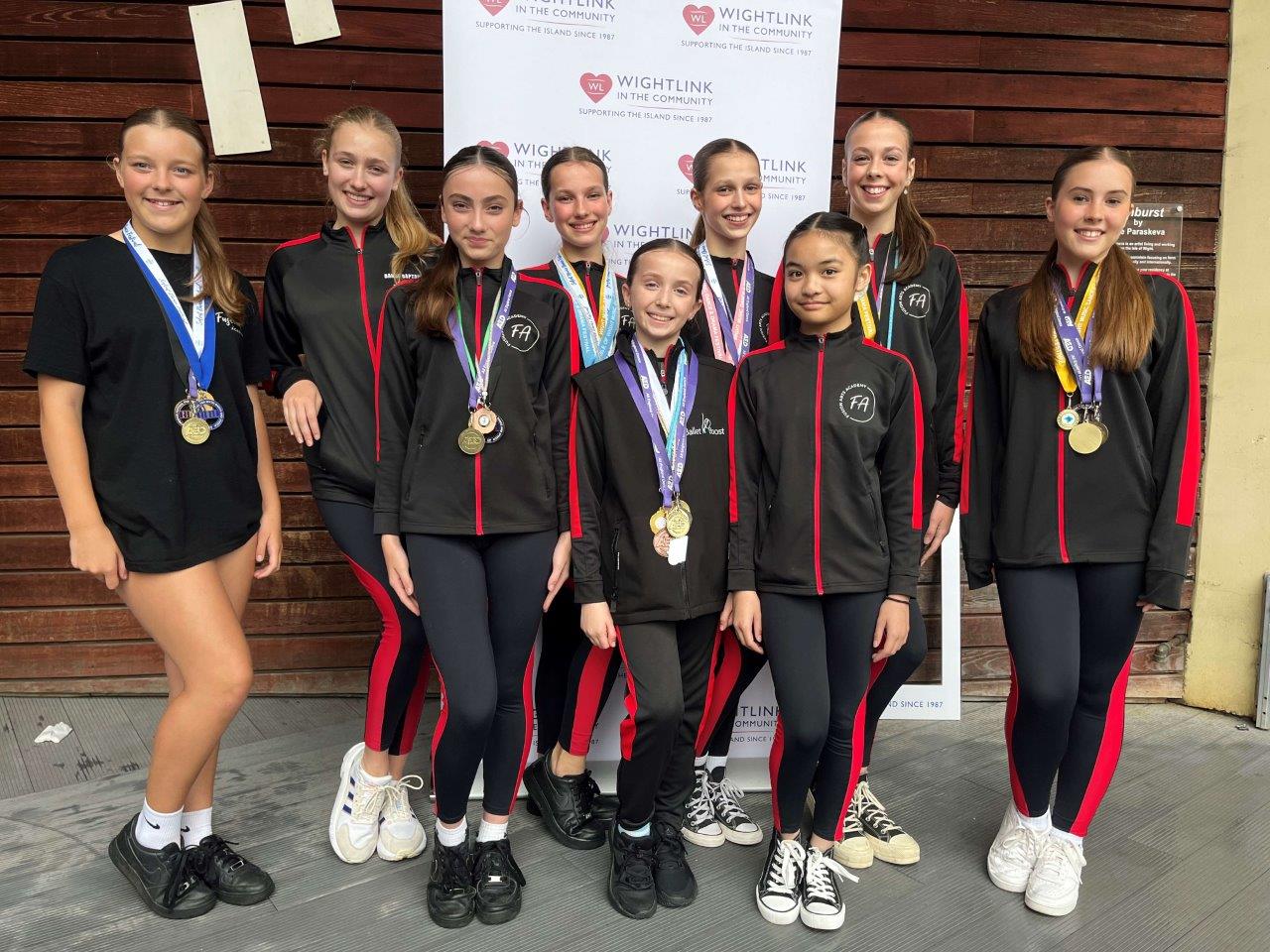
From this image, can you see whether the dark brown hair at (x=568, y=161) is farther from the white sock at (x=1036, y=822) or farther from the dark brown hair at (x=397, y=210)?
the white sock at (x=1036, y=822)

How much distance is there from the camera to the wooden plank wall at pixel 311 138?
12.0 feet

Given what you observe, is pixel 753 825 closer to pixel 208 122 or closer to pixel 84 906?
pixel 84 906

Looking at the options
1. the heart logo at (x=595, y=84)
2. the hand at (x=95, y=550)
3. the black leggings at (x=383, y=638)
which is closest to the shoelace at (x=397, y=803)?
the black leggings at (x=383, y=638)

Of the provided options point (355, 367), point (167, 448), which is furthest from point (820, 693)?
point (167, 448)

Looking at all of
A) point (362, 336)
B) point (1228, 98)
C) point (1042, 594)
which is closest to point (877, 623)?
point (1042, 594)

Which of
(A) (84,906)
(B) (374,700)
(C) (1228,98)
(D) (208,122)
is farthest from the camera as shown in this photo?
(C) (1228,98)

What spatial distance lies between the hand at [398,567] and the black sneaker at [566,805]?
83cm

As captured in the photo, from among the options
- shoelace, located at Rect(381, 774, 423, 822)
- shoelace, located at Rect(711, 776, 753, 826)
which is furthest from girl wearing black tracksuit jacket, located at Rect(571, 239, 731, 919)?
shoelace, located at Rect(381, 774, 423, 822)

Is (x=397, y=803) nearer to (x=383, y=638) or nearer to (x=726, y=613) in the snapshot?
(x=383, y=638)

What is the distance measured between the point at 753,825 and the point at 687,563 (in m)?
0.99

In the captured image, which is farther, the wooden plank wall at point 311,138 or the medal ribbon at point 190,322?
the wooden plank wall at point 311,138

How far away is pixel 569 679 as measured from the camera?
9.39 feet

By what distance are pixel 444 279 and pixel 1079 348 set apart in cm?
175

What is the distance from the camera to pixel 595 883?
2.57 m
